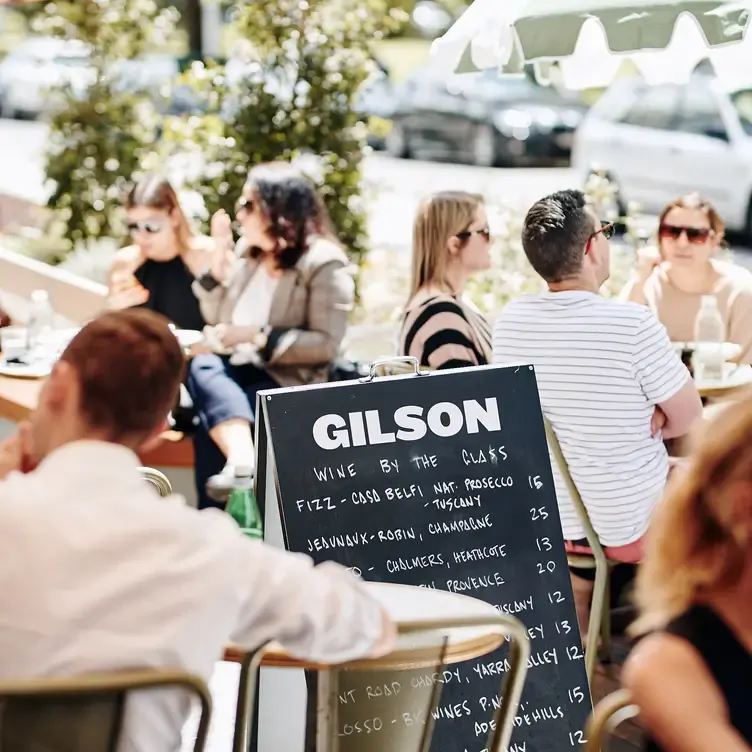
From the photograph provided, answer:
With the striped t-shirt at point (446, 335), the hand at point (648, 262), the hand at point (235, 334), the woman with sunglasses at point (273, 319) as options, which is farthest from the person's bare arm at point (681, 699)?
the hand at point (648, 262)

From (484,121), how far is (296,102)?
8.54 meters

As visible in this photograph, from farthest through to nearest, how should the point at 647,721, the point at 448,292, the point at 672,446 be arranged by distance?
the point at 672,446, the point at 448,292, the point at 647,721

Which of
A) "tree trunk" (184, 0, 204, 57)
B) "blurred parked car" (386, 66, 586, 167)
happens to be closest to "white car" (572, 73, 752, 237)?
"blurred parked car" (386, 66, 586, 167)

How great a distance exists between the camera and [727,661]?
64.4 inches

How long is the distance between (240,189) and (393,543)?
4.37m

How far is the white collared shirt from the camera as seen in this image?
172cm

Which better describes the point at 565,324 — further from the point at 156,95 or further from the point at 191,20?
the point at 191,20

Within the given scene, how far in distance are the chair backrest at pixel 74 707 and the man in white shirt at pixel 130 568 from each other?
0.03m

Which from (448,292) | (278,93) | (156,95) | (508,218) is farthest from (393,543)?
(156,95)

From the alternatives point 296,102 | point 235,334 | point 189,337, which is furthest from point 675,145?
point 235,334

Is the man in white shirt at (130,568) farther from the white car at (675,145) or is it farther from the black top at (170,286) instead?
the white car at (675,145)

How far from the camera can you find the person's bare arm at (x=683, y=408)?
132 inches

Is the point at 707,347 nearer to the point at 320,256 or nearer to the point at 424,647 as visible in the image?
the point at 320,256

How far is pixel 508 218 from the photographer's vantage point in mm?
6875
